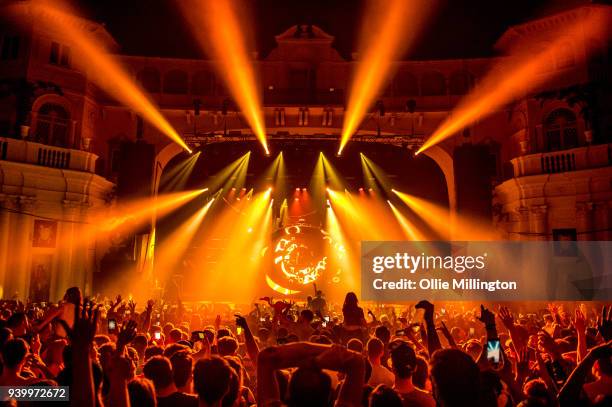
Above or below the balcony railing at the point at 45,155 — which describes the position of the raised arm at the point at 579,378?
below

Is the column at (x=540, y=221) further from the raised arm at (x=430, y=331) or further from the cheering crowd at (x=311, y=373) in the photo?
the raised arm at (x=430, y=331)

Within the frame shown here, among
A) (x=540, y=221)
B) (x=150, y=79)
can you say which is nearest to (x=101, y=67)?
(x=150, y=79)

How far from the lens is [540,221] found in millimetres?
23453

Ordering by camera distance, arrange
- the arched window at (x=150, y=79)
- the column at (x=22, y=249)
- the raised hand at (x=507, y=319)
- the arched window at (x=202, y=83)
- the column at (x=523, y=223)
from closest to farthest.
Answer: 1. the raised hand at (x=507, y=319)
2. the column at (x=22, y=249)
3. the column at (x=523, y=223)
4. the arched window at (x=150, y=79)
5. the arched window at (x=202, y=83)

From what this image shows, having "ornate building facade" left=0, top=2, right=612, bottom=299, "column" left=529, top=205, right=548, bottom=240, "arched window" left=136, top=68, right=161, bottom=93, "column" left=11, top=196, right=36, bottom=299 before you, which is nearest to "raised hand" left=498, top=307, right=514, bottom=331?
"ornate building facade" left=0, top=2, right=612, bottom=299

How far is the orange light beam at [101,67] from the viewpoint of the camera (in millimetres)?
23375

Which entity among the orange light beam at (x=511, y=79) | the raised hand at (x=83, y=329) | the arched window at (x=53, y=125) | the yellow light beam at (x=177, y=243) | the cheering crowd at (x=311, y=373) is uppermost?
the orange light beam at (x=511, y=79)

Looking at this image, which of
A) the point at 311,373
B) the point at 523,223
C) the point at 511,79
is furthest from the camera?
the point at 511,79

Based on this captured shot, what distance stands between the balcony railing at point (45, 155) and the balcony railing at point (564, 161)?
2035 cm

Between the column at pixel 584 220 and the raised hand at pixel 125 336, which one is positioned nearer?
the raised hand at pixel 125 336

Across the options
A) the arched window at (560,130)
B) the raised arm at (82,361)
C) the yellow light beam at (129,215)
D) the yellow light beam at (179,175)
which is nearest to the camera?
the raised arm at (82,361)

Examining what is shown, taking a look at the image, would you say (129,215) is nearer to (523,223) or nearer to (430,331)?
(523,223)

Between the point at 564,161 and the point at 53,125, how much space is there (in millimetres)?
23807

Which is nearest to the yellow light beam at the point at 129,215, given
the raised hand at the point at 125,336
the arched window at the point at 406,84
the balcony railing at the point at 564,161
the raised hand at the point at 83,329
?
the arched window at the point at 406,84
